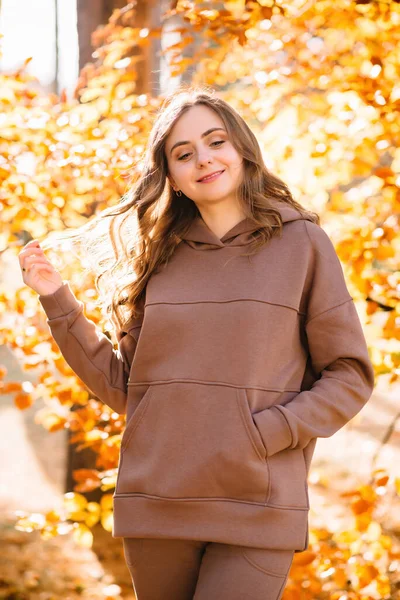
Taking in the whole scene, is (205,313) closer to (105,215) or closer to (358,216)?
(105,215)

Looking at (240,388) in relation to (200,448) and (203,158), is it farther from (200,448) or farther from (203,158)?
(203,158)

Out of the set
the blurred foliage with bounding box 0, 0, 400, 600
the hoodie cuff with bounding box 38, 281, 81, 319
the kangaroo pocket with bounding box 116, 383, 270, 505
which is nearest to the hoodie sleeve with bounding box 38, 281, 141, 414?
the hoodie cuff with bounding box 38, 281, 81, 319

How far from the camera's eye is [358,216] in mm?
4133

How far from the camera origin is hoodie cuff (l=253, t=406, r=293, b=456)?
2383 millimetres

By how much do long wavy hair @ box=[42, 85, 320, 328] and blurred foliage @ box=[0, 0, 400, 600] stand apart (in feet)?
1.18

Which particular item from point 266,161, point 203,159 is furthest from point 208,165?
point 266,161

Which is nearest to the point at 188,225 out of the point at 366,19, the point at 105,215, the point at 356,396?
the point at 105,215

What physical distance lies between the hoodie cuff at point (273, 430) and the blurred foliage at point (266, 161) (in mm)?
1213

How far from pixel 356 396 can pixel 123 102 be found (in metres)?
2.05

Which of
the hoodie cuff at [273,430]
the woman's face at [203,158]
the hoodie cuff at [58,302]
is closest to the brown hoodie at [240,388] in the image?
the hoodie cuff at [273,430]

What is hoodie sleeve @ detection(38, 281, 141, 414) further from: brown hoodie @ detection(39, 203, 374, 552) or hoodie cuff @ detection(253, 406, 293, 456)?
hoodie cuff @ detection(253, 406, 293, 456)

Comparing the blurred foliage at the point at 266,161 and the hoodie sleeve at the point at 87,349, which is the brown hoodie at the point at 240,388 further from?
the blurred foliage at the point at 266,161

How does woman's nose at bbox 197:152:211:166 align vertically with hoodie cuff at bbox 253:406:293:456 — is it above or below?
above

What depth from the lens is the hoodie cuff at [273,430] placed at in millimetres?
2383
